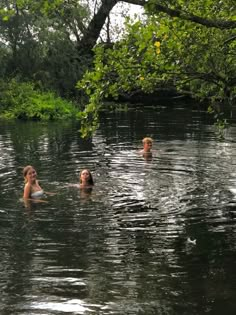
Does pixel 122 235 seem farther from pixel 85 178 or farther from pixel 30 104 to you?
pixel 30 104

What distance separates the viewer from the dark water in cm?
778

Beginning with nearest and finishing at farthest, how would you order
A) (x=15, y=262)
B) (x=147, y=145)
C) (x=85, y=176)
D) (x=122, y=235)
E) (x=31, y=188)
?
(x=15, y=262)
(x=122, y=235)
(x=31, y=188)
(x=85, y=176)
(x=147, y=145)

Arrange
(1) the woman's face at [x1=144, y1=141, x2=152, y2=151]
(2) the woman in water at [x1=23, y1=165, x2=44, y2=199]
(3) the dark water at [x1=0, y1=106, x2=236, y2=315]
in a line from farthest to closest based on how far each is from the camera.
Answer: (1) the woman's face at [x1=144, y1=141, x2=152, y2=151], (2) the woman in water at [x1=23, y1=165, x2=44, y2=199], (3) the dark water at [x1=0, y1=106, x2=236, y2=315]

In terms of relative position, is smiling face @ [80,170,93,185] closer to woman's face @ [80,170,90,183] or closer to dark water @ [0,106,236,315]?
woman's face @ [80,170,90,183]

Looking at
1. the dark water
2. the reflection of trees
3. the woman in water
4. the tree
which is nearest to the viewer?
the dark water

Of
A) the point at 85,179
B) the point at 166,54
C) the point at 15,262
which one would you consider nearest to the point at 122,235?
the point at 15,262

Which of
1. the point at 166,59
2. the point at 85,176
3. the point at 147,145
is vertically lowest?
the point at 85,176

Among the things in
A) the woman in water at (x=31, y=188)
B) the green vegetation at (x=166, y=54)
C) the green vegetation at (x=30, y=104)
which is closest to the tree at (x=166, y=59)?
the green vegetation at (x=166, y=54)

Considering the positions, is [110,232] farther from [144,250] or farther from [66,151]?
[66,151]

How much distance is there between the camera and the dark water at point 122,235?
7.78 meters

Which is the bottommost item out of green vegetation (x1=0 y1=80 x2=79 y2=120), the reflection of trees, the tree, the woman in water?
the reflection of trees

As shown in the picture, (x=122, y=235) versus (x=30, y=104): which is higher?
(x=30, y=104)

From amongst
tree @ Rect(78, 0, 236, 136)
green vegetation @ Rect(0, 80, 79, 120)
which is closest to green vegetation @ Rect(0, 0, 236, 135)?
tree @ Rect(78, 0, 236, 136)

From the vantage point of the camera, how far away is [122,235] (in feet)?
36.4
